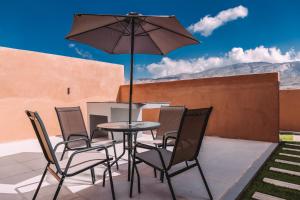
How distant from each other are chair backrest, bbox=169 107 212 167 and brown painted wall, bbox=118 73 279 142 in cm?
415

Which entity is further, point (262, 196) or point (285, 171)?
point (285, 171)

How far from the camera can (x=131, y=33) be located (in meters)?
3.28

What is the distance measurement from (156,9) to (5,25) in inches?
633

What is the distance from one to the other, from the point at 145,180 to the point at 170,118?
48.4 inches

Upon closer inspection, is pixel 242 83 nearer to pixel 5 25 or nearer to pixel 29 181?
pixel 29 181

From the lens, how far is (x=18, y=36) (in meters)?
24.0

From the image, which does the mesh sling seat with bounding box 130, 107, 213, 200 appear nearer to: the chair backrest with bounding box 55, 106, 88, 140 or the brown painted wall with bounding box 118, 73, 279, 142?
the chair backrest with bounding box 55, 106, 88, 140

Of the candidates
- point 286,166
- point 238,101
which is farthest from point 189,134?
point 238,101

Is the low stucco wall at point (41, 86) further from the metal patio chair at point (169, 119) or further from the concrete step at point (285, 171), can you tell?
the concrete step at point (285, 171)

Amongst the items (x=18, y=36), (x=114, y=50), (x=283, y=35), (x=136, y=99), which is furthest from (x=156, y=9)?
(x=283, y=35)

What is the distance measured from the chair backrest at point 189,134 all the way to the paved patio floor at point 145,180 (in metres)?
0.60

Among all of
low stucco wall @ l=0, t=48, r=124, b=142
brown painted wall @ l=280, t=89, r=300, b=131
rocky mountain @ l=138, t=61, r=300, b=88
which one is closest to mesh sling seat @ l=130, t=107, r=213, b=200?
low stucco wall @ l=0, t=48, r=124, b=142

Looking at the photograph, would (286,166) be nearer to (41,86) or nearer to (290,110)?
(290,110)

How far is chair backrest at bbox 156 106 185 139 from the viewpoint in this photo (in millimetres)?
3805
